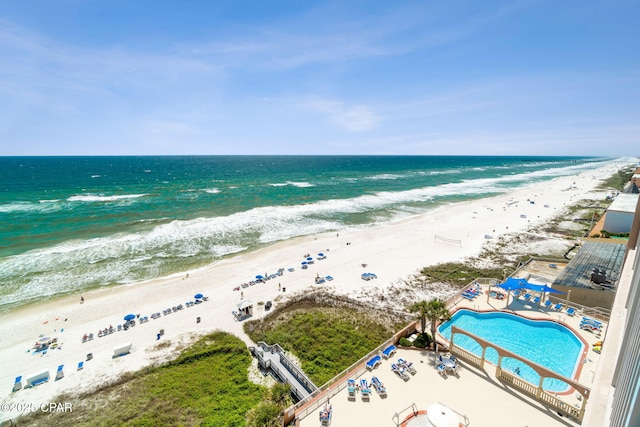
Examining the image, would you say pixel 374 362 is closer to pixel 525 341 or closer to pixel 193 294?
pixel 525 341

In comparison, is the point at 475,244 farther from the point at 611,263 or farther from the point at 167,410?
the point at 167,410

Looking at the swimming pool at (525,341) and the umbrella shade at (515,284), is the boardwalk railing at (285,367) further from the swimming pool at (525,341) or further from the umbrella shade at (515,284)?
the umbrella shade at (515,284)

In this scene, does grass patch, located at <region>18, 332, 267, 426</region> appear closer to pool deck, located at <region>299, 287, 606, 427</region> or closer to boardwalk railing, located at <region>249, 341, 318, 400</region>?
boardwalk railing, located at <region>249, 341, 318, 400</region>

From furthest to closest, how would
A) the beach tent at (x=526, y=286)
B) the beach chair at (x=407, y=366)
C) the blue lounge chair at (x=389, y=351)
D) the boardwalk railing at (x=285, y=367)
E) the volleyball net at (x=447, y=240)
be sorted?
the volleyball net at (x=447, y=240) → the beach tent at (x=526, y=286) → the blue lounge chair at (x=389, y=351) → the boardwalk railing at (x=285, y=367) → the beach chair at (x=407, y=366)

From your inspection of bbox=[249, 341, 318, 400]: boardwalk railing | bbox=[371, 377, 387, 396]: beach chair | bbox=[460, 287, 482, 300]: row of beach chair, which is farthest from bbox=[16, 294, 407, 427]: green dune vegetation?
bbox=[460, 287, 482, 300]: row of beach chair

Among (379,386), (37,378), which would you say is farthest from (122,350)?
(379,386)

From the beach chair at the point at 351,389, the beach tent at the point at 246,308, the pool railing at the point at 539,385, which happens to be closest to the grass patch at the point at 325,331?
the beach tent at the point at 246,308
